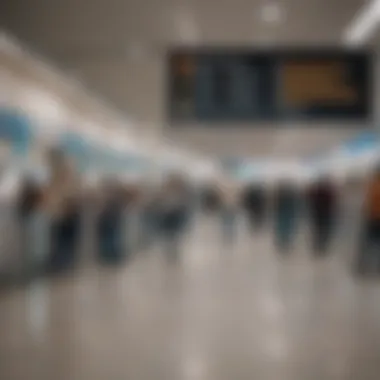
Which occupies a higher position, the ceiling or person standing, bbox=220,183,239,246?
the ceiling

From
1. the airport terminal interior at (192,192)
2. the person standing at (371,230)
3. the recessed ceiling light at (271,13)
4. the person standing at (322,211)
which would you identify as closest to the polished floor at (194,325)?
the airport terminal interior at (192,192)

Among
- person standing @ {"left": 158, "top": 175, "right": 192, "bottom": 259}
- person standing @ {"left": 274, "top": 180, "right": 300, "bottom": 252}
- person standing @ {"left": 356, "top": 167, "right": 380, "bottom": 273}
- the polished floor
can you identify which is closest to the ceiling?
person standing @ {"left": 158, "top": 175, "right": 192, "bottom": 259}

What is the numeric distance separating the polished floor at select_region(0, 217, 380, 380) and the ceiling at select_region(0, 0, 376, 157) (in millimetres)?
3133

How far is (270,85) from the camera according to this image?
1016 centimetres

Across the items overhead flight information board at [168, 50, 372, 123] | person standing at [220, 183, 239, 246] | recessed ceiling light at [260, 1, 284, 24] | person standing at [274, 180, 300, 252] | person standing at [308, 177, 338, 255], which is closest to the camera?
recessed ceiling light at [260, 1, 284, 24]

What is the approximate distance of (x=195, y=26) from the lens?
10.3 m

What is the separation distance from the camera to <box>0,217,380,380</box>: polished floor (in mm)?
4695

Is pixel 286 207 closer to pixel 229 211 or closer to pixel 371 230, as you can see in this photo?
pixel 229 211

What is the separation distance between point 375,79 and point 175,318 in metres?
5.05

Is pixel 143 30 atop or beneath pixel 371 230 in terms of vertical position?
atop

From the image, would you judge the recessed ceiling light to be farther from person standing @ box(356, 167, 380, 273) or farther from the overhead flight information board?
person standing @ box(356, 167, 380, 273)

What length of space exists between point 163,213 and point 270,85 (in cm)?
474

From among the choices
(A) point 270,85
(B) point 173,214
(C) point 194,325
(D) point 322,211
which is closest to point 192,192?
(B) point 173,214

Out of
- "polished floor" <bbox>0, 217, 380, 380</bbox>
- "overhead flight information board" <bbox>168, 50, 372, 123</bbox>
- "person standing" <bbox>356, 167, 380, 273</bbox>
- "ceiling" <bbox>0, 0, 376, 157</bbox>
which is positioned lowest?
"polished floor" <bbox>0, 217, 380, 380</bbox>
